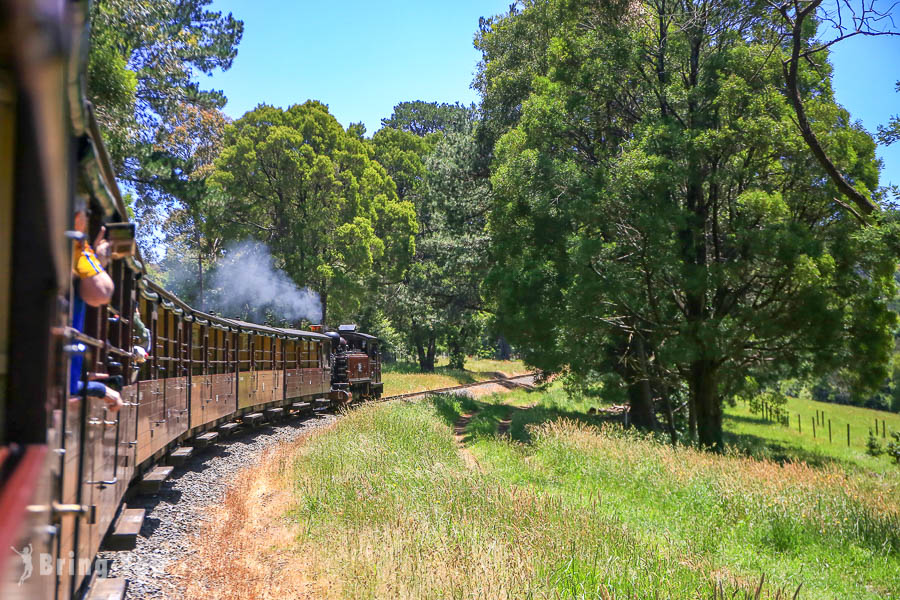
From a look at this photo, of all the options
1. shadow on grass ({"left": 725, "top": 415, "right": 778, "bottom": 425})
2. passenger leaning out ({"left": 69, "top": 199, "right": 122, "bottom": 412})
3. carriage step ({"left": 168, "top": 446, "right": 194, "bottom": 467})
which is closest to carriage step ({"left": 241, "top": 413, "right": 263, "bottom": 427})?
carriage step ({"left": 168, "top": 446, "right": 194, "bottom": 467})

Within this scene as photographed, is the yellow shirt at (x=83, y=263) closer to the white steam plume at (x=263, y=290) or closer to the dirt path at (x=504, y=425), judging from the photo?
the dirt path at (x=504, y=425)

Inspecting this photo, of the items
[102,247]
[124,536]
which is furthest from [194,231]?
[102,247]

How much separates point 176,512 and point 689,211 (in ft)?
42.4

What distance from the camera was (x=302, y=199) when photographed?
30.4 meters

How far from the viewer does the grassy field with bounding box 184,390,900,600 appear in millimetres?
5766

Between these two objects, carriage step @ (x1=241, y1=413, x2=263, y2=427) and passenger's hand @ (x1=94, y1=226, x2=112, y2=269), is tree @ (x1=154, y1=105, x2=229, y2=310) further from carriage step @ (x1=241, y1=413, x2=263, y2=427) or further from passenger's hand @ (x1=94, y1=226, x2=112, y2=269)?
passenger's hand @ (x1=94, y1=226, x2=112, y2=269)

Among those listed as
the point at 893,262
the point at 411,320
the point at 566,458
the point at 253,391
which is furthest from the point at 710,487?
the point at 411,320

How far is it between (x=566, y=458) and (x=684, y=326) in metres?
5.02

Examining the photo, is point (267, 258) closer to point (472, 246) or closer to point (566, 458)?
point (472, 246)

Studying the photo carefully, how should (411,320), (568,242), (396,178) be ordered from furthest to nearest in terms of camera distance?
1. (396,178)
2. (411,320)
3. (568,242)

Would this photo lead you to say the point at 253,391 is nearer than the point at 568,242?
Yes

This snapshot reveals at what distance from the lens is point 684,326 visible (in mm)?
15273

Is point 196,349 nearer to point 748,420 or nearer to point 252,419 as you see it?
point 252,419

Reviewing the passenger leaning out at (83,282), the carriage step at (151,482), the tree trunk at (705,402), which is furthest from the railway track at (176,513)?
the tree trunk at (705,402)
